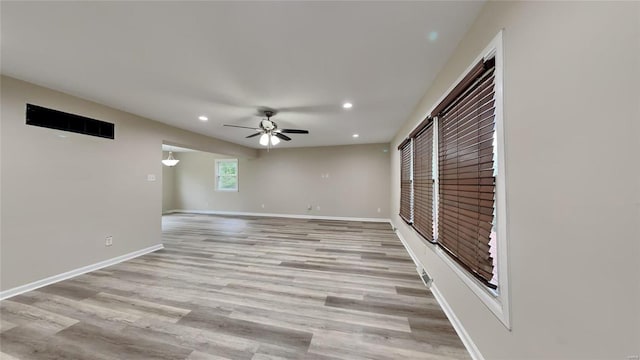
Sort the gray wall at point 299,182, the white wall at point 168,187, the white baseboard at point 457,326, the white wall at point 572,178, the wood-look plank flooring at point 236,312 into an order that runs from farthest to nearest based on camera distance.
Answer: the white wall at point 168,187 → the gray wall at point 299,182 → the wood-look plank flooring at point 236,312 → the white baseboard at point 457,326 → the white wall at point 572,178

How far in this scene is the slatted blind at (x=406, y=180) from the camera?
3.88 m

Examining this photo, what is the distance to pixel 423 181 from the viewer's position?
2932mm

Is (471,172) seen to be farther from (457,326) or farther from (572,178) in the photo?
(457,326)

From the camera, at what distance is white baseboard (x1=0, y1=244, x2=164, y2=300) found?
236cm

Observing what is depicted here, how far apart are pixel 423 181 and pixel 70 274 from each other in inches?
202

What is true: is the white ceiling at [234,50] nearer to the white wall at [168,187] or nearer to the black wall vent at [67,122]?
the black wall vent at [67,122]

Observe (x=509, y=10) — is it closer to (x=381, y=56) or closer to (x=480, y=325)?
(x=381, y=56)

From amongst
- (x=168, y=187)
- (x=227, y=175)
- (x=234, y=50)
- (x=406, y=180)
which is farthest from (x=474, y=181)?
(x=168, y=187)

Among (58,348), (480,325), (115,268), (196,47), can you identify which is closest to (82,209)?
(115,268)

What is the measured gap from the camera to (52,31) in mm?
1621

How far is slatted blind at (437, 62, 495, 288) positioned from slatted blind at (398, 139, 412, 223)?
186cm

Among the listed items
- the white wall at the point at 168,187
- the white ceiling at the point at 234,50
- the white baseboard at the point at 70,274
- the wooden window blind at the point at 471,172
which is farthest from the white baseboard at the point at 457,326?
the white wall at the point at 168,187

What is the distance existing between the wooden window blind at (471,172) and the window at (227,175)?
744 cm

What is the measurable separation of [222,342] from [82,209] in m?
3.12
